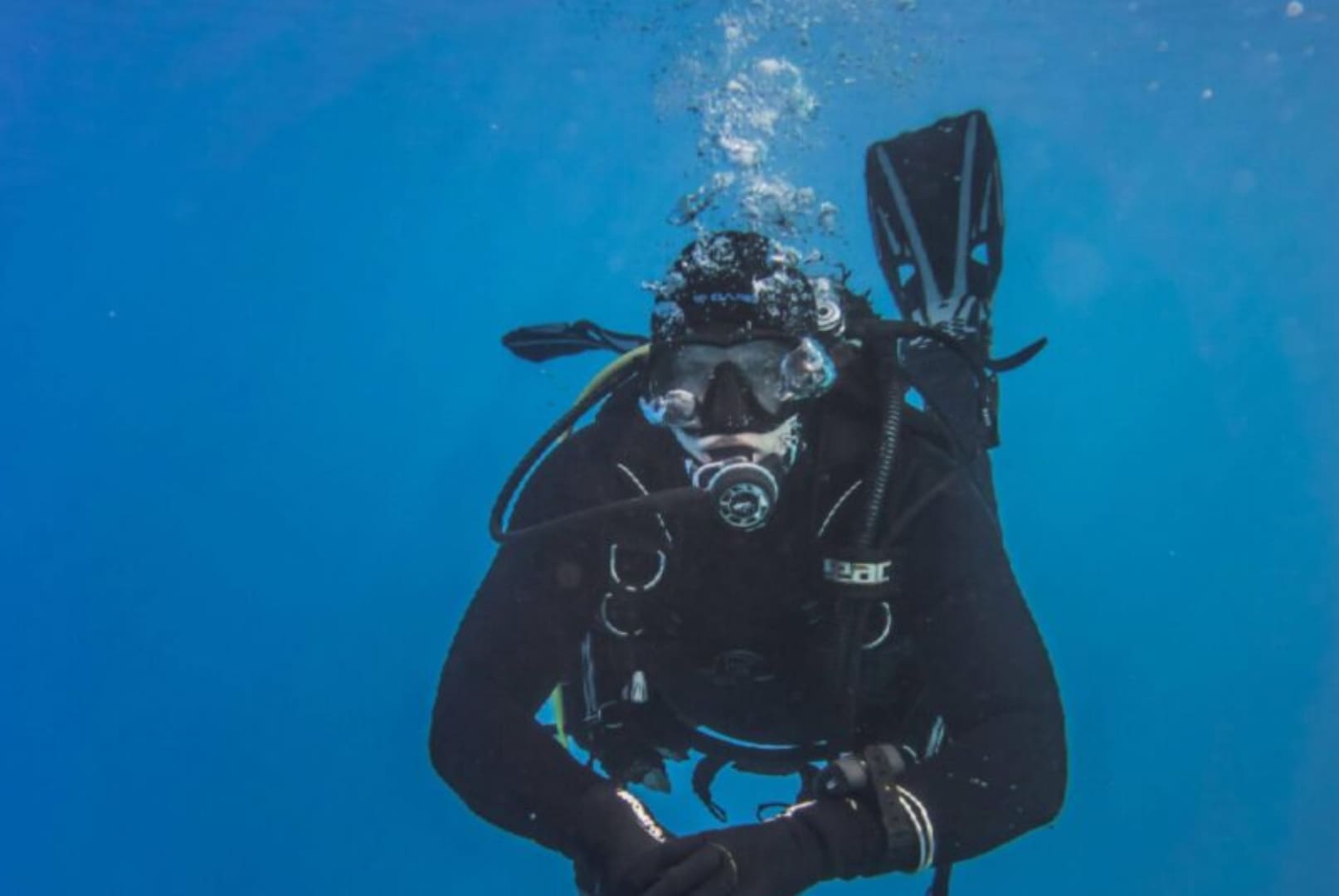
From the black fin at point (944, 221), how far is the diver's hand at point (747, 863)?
4017 millimetres

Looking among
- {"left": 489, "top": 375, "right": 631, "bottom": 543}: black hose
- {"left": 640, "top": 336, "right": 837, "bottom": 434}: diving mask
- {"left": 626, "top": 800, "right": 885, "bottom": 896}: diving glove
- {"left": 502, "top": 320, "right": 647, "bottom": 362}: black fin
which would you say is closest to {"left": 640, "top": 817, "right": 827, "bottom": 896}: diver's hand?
{"left": 626, "top": 800, "right": 885, "bottom": 896}: diving glove

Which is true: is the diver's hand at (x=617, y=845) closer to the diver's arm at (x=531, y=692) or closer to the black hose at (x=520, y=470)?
the diver's arm at (x=531, y=692)

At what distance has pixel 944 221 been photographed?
19.8ft

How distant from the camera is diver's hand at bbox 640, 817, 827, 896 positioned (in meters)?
2.21

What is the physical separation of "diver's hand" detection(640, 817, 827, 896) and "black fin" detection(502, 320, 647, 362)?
230 centimetres

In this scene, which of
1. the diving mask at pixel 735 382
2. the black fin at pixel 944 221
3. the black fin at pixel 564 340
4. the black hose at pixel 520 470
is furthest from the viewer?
the black fin at pixel 944 221

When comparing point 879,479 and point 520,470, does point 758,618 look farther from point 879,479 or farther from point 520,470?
point 520,470

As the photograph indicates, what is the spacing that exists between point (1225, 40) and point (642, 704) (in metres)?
14.3

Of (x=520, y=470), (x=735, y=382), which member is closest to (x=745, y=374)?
(x=735, y=382)

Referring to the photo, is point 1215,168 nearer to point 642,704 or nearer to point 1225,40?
point 1225,40

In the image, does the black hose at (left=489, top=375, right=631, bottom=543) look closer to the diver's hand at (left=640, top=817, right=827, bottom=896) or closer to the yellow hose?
the yellow hose

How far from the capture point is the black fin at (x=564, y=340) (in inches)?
165

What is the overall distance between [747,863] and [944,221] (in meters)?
4.79

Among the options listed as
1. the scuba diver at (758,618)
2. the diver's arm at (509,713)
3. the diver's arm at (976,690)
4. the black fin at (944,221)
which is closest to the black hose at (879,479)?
the scuba diver at (758,618)
